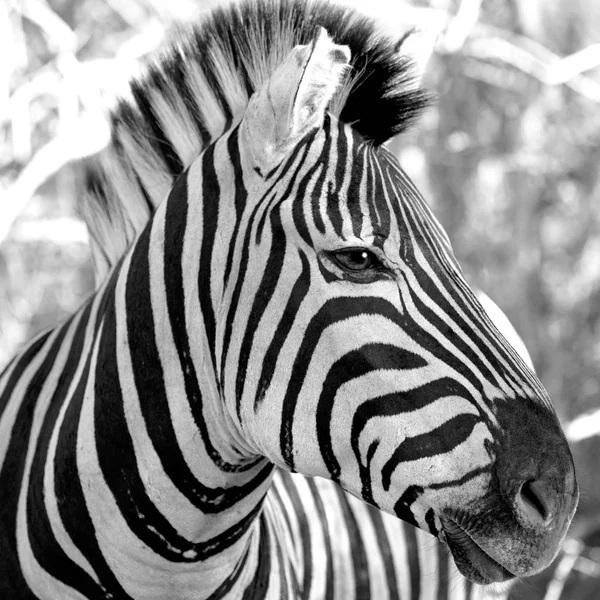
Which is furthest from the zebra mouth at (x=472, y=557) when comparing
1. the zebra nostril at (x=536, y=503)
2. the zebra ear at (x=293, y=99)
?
the zebra ear at (x=293, y=99)

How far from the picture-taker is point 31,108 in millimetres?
9836

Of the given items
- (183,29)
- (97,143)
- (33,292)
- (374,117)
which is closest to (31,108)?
(33,292)

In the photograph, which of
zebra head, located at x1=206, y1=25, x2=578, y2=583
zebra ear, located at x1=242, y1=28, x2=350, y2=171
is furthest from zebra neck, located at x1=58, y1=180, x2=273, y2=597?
zebra ear, located at x1=242, y1=28, x2=350, y2=171

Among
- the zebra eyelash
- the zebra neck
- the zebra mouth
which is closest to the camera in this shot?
the zebra mouth

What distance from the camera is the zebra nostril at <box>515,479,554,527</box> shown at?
2271 mm

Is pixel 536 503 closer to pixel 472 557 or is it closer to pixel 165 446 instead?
pixel 472 557

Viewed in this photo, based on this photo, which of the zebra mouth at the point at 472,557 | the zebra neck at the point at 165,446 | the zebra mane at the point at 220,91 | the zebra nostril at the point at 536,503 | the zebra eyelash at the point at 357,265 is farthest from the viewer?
the zebra mane at the point at 220,91

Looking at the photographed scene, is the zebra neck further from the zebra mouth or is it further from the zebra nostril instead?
the zebra nostril

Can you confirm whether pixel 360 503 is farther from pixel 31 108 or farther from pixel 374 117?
pixel 31 108

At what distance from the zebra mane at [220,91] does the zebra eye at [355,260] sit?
602 millimetres

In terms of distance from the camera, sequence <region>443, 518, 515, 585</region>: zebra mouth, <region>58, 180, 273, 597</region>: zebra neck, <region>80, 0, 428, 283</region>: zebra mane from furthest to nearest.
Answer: <region>80, 0, 428, 283</region>: zebra mane < <region>58, 180, 273, 597</region>: zebra neck < <region>443, 518, 515, 585</region>: zebra mouth

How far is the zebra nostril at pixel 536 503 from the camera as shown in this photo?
2271 mm

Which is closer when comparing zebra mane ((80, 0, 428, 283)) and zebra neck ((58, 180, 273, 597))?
zebra neck ((58, 180, 273, 597))

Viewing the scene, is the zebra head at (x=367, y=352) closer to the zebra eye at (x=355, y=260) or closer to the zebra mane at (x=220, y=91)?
the zebra eye at (x=355, y=260)
